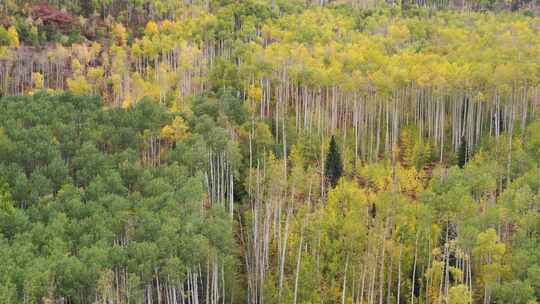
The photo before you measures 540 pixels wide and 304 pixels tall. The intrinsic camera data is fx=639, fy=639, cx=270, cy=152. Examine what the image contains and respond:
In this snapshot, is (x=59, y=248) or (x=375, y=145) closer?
(x=59, y=248)

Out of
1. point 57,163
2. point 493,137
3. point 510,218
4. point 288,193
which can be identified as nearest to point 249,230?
point 288,193

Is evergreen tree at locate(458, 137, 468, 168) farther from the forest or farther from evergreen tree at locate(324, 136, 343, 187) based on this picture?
evergreen tree at locate(324, 136, 343, 187)

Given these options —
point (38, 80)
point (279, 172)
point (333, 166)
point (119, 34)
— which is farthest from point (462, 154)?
point (119, 34)

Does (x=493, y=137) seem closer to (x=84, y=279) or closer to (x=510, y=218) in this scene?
(x=510, y=218)

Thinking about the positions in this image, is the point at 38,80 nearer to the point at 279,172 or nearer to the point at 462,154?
the point at 279,172

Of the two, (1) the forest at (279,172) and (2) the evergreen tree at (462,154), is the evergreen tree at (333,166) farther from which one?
(2) the evergreen tree at (462,154)
